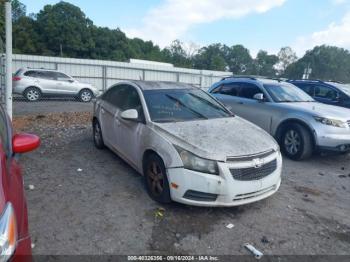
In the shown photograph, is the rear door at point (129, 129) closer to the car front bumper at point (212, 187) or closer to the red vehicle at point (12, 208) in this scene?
the car front bumper at point (212, 187)

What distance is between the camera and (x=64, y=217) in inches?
149

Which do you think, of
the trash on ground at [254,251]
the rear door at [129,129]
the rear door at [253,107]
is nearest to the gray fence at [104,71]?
the rear door at [253,107]

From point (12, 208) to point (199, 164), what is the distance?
2156 mm

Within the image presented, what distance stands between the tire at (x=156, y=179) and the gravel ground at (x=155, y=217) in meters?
0.15

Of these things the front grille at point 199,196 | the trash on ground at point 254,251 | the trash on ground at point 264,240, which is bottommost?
the trash on ground at point 254,251

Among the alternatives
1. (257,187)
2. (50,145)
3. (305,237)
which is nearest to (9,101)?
(50,145)

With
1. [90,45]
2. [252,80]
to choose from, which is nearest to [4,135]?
[252,80]

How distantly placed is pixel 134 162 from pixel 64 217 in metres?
1.35

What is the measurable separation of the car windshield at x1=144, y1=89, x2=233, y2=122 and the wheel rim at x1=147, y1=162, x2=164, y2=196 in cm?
70

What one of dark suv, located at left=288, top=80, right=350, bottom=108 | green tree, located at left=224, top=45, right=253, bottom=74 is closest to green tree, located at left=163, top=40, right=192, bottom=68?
green tree, located at left=224, top=45, right=253, bottom=74

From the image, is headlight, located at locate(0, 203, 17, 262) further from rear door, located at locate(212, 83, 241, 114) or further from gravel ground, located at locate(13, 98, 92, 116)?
gravel ground, located at locate(13, 98, 92, 116)

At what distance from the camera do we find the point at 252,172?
3850mm

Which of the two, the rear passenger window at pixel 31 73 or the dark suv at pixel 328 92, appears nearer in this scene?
the dark suv at pixel 328 92

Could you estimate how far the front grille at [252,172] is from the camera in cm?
374
